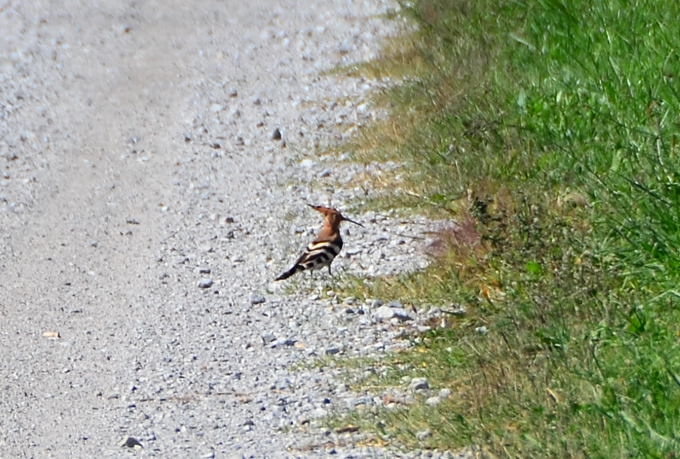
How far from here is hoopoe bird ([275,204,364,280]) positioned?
732cm

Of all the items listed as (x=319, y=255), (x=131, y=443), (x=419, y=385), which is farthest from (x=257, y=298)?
(x=131, y=443)

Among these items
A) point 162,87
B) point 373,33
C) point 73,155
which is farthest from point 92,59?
point 73,155

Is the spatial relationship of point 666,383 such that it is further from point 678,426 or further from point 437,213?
point 437,213

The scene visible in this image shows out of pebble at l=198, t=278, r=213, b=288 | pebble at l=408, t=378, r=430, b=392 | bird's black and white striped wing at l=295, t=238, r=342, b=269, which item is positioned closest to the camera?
pebble at l=408, t=378, r=430, b=392

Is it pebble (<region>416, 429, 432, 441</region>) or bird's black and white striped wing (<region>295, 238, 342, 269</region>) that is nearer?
pebble (<region>416, 429, 432, 441</region>)

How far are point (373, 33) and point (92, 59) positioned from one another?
2.99 m

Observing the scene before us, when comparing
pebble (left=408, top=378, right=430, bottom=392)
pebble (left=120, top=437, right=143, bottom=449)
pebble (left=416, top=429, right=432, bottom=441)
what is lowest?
pebble (left=408, top=378, right=430, bottom=392)

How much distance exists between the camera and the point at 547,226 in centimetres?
663

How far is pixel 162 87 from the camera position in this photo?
13406 millimetres

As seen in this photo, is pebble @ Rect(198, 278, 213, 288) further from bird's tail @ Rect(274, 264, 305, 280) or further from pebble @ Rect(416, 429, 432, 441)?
pebble @ Rect(416, 429, 432, 441)

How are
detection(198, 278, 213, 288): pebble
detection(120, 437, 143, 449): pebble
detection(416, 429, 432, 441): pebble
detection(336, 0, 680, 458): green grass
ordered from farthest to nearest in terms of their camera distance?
detection(198, 278, 213, 288): pebble, detection(120, 437, 143, 449): pebble, detection(416, 429, 432, 441): pebble, detection(336, 0, 680, 458): green grass

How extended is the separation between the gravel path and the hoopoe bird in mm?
154

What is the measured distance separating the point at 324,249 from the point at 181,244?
132cm

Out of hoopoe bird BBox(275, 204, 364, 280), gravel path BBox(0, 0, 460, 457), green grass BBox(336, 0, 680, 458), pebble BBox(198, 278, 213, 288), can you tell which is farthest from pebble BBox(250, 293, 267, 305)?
green grass BBox(336, 0, 680, 458)
